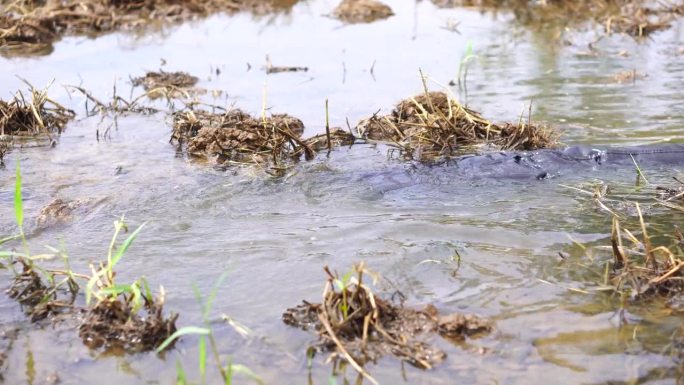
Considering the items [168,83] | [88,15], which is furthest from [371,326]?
[88,15]

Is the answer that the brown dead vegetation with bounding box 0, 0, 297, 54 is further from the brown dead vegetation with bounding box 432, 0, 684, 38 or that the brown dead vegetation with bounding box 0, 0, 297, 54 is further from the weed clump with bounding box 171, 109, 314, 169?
the weed clump with bounding box 171, 109, 314, 169

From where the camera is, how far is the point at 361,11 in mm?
10922

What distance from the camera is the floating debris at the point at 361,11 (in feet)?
35.7

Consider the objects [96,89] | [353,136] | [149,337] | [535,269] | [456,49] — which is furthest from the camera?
A: [456,49]

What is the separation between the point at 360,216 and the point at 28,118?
3.38 meters

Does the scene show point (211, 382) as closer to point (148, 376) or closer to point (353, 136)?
point (148, 376)

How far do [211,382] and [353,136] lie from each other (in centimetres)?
328

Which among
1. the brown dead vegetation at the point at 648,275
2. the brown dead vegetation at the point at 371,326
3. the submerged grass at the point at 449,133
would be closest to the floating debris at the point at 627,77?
the submerged grass at the point at 449,133

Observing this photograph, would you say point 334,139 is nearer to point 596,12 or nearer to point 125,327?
point 125,327

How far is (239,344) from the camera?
3.11 metres

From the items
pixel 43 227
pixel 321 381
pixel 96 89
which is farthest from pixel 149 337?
pixel 96 89

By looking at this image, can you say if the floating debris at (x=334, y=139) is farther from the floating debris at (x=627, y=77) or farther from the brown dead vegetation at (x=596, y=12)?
the brown dead vegetation at (x=596, y=12)

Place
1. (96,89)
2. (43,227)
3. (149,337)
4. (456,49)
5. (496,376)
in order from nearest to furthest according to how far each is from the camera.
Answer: (496,376)
(149,337)
(43,227)
(96,89)
(456,49)

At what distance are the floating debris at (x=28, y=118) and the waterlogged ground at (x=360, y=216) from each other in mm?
190
